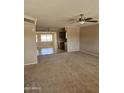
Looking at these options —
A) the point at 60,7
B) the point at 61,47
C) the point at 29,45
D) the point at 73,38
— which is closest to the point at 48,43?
the point at 61,47

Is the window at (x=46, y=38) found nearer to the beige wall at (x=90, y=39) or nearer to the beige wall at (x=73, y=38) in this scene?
the beige wall at (x=73, y=38)

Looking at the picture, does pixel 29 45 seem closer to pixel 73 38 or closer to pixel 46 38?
pixel 73 38

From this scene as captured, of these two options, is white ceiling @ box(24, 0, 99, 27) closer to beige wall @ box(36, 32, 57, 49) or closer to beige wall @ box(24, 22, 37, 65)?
beige wall @ box(24, 22, 37, 65)

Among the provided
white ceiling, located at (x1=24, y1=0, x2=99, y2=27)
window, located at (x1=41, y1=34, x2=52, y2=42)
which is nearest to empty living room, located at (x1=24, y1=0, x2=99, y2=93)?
white ceiling, located at (x1=24, y1=0, x2=99, y2=27)

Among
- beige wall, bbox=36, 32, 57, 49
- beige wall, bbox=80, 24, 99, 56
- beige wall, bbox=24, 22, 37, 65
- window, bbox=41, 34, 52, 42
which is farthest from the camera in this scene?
window, bbox=41, 34, 52, 42

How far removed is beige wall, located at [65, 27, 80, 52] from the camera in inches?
391

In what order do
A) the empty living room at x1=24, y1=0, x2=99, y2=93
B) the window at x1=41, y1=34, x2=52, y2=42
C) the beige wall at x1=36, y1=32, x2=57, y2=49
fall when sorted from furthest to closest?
the window at x1=41, y1=34, x2=52, y2=42, the beige wall at x1=36, y1=32, x2=57, y2=49, the empty living room at x1=24, y1=0, x2=99, y2=93

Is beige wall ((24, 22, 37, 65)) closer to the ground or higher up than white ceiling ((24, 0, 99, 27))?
closer to the ground

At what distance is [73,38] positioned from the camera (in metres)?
10.2

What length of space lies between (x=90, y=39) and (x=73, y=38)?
185 centimetres
